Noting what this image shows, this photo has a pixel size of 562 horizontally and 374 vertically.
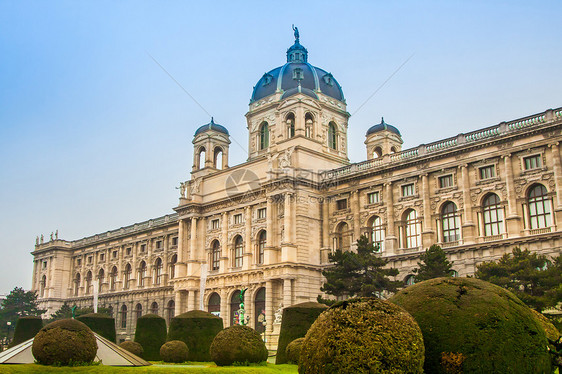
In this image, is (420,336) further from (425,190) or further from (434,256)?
(425,190)

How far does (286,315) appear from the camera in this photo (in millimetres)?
28094

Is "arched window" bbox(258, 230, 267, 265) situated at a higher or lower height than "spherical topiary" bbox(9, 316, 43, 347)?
higher

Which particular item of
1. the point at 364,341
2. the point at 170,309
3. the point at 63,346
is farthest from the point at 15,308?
the point at 364,341

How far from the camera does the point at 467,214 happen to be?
129 ft

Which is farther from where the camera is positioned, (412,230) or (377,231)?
(377,231)

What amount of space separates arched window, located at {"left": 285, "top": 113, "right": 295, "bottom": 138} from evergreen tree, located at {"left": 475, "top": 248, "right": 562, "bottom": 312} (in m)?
26.9

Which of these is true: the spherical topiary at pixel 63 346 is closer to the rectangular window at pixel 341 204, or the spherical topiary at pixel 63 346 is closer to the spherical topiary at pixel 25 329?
the spherical topiary at pixel 25 329

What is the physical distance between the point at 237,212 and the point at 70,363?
34467mm

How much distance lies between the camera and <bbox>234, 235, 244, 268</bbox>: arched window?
54.2 m

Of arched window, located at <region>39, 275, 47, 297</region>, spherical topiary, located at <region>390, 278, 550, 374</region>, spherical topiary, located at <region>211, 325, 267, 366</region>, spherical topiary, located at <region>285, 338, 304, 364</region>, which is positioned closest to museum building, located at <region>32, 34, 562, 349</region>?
arched window, located at <region>39, 275, 47, 297</region>

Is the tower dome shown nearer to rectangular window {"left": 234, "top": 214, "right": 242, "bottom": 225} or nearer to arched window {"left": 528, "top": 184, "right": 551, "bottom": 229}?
rectangular window {"left": 234, "top": 214, "right": 242, "bottom": 225}

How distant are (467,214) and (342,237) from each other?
11906 mm

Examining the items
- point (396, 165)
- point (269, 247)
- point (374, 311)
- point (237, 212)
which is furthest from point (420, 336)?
point (237, 212)

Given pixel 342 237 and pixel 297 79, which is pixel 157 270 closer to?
pixel 297 79
